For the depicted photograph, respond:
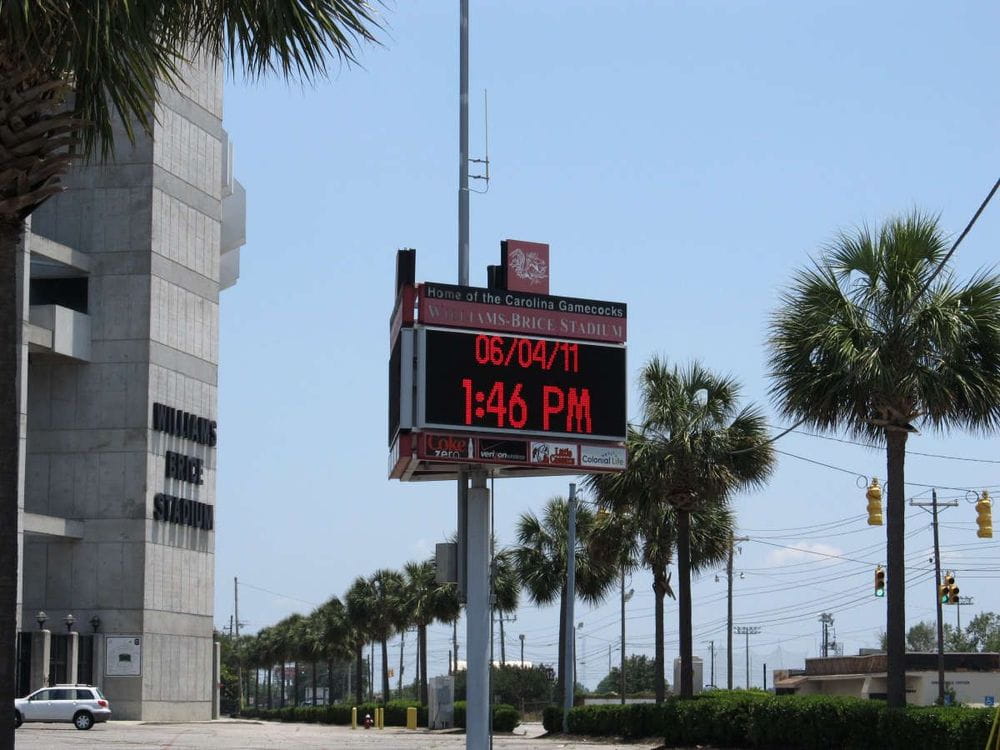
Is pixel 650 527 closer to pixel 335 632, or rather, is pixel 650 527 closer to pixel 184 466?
pixel 184 466

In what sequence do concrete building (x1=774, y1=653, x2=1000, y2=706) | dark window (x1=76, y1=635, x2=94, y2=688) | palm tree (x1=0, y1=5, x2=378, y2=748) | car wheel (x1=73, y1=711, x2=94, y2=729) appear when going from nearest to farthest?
palm tree (x1=0, y1=5, x2=378, y2=748) < car wheel (x1=73, y1=711, x2=94, y2=729) < dark window (x1=76, y1=635, x2=94, y2=688) < concrete building (x1=774, y1=653, x2=1000, y2=706)

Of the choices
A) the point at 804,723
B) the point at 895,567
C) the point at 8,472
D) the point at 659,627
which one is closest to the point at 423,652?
the point at 659,627

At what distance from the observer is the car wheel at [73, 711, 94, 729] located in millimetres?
47372

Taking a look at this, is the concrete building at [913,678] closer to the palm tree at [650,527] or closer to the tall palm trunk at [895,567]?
the palm tree at [650,527]

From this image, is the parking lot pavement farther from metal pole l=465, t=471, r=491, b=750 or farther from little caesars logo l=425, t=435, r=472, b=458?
little caesars logo l=425, t=435, r=472, b=458

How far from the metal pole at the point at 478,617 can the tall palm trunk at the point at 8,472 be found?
941 cm

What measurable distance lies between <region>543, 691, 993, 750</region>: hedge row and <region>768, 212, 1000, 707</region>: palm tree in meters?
0.85

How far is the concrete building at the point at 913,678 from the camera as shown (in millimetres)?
64625

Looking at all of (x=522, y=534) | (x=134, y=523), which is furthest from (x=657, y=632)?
(x=134, y=523)

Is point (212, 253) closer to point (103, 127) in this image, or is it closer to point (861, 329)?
point (861, 329)

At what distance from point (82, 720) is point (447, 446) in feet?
109

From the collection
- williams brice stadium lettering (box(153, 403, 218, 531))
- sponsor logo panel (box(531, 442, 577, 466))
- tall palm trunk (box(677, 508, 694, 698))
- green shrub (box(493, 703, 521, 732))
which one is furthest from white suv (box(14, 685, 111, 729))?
sponsor logo panel (box(531, 442, 577, 466))

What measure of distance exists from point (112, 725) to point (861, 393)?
112 ft

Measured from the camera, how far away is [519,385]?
19.0m
